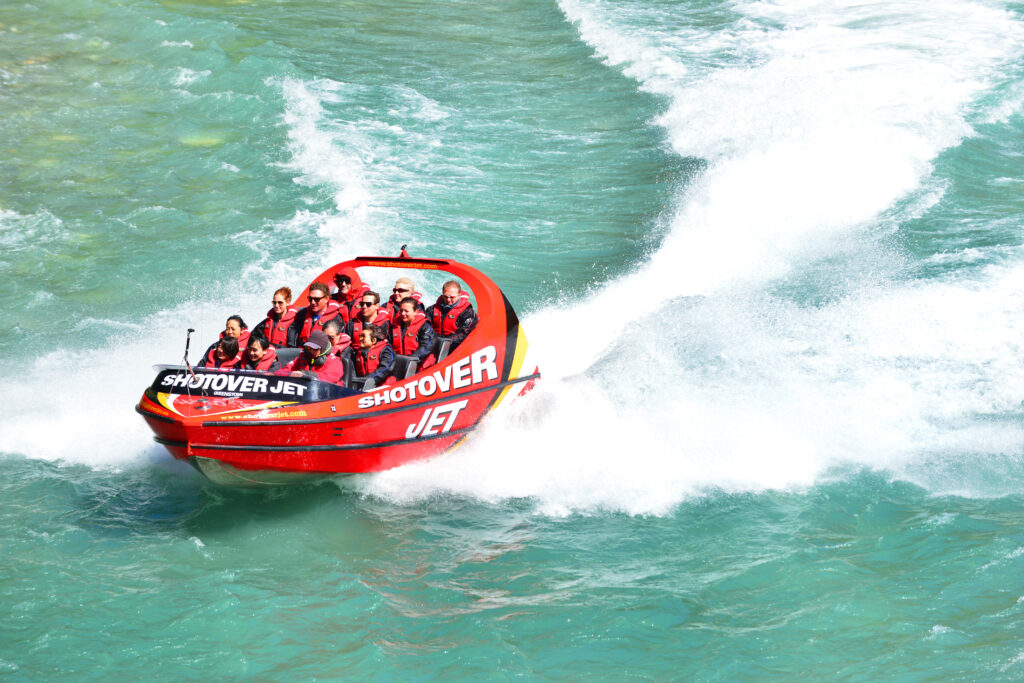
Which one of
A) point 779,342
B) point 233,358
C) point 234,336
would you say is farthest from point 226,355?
point 779,342

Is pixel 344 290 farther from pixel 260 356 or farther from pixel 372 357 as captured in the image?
pixel 260 356

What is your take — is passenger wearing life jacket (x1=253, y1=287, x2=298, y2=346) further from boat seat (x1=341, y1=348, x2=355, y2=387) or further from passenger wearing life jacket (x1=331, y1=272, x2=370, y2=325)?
passenger wearing life jacket (x1=331, y1=272, x2=370, y2=325)

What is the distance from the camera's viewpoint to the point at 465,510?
29.4 feet

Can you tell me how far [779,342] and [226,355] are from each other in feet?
19.0

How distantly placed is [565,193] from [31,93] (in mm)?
10552

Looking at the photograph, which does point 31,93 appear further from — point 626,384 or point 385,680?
point 385,680

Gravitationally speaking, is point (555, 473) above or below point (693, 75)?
below

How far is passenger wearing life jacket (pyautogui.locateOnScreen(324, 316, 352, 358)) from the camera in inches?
365

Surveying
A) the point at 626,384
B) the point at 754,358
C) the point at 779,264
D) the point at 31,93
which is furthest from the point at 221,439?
the point at 31,93

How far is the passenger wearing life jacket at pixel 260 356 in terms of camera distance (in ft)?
29.5


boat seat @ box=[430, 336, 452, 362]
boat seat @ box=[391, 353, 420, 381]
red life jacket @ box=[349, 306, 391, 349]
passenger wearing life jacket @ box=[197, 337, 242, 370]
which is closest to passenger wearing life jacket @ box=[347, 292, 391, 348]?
red life jacket @ box=[349, 306, 391, 349]

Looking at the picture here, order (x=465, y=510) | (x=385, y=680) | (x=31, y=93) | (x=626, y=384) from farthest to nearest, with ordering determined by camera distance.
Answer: (x=31, y=93) < (x=626, y=384) < (x=465, y=510) < (x=385, y=680)

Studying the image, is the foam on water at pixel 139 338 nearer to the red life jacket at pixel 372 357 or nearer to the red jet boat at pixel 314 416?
the red jet boat at pixel 314 416

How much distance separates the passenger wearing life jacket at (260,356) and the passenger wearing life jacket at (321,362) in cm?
11
